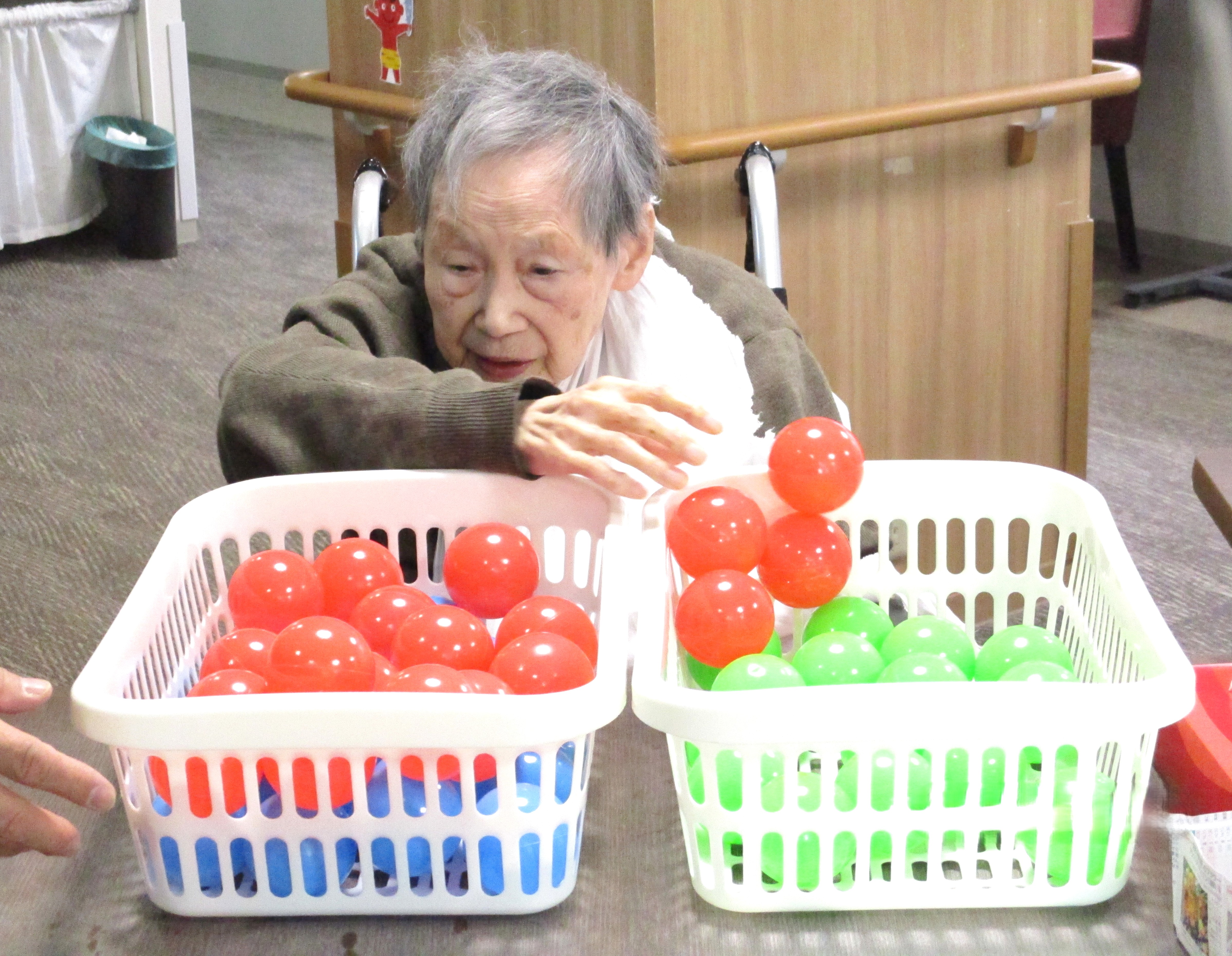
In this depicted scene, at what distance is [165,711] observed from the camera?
2.52 feet

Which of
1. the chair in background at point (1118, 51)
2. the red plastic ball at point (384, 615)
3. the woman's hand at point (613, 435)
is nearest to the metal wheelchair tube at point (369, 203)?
the woman's hand at point (613, 435)

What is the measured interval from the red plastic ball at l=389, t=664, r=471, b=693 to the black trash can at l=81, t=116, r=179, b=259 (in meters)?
4.31

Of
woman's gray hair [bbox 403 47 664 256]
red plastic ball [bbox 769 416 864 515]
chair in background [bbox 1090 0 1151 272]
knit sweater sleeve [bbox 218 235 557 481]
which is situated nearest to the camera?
red plastic ball [bbox 769 416 864 515]

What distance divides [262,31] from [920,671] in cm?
750

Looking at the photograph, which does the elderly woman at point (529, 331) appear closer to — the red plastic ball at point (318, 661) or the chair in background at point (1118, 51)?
the red plastic ball at point (318, 661)

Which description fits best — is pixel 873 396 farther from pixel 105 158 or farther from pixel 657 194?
pixel 105 158

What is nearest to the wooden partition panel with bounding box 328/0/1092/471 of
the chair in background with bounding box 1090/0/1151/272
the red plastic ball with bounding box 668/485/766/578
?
the red plastic ball with bounding box 668/485/766/578

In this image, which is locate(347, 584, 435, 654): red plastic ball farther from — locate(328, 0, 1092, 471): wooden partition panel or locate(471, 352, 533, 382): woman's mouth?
locate(328, 0, 1092, 471): wooden partition panel

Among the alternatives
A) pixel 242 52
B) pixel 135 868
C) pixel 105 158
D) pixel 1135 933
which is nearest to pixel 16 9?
pixel 105 158

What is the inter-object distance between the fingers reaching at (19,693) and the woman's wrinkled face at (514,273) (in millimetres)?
631

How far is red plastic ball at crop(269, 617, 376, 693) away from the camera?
882 mm

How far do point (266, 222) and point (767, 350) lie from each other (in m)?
4.20

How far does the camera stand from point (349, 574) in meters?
1.08

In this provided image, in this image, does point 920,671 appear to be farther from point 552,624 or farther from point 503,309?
point 503,309
